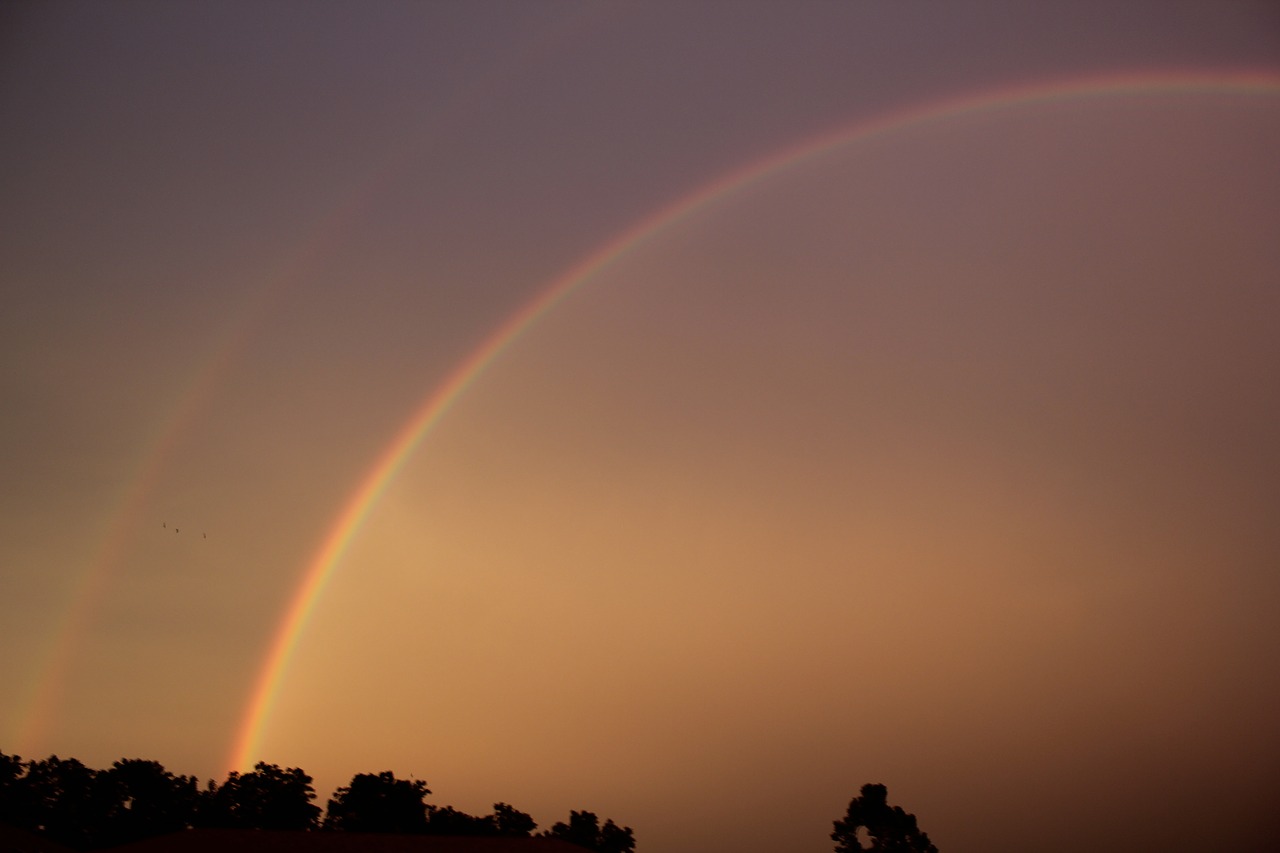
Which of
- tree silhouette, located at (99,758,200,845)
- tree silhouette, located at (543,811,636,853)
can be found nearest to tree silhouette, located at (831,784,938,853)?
tree silhouette, located at (543,811,636,853)

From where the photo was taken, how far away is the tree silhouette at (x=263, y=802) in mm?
75812

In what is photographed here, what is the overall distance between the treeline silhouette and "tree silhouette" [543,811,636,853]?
22.0ft

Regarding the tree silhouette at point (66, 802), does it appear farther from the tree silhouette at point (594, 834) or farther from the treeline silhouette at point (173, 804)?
the tree silhouette at point (594, 834)

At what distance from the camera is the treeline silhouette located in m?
75.1

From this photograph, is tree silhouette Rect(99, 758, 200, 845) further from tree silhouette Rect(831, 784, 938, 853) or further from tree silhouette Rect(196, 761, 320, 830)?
tree silhouette Rect(831, 784, 938, 853)

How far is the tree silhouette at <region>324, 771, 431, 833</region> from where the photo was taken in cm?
7869

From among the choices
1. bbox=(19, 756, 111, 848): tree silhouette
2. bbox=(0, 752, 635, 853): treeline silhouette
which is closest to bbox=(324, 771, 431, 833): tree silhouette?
bbox=(0, 752, 635, 853): treeline silhouette

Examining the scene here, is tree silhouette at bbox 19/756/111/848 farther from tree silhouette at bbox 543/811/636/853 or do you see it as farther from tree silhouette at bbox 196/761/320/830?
tree silhouette at bbox 543/811/636/853

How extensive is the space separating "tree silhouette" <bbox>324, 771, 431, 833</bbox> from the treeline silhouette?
0.08 metres

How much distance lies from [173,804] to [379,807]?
14.7m

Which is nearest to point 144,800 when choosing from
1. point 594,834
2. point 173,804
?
point 173,804

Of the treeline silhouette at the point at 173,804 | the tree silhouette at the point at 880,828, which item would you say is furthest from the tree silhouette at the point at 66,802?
the tree silhouette at the point at 880,828

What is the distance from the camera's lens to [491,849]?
48062 millimetres

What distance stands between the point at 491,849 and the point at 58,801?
47.0 m
